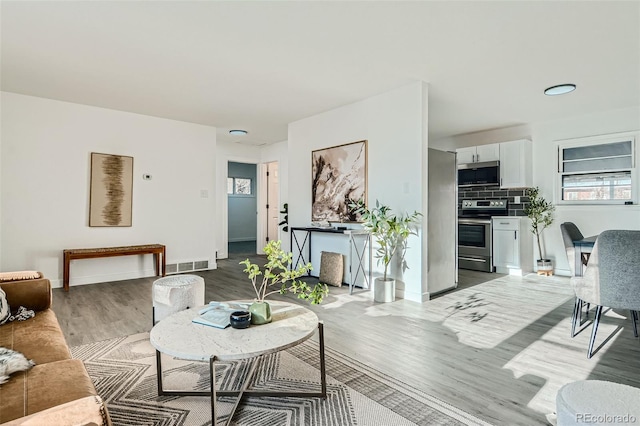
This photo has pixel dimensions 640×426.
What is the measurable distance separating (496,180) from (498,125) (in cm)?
97

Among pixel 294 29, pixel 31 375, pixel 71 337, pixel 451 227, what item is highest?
pixel 294 29

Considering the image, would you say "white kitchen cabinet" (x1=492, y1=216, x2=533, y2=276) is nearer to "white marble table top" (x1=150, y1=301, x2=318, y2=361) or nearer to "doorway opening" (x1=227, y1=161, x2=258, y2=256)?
"white marble table top" (x1=150, y1=301, x2=318, y2=361)

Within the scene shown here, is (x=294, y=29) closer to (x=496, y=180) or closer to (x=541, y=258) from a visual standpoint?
(x=496, y=180)

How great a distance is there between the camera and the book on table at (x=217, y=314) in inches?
71.9

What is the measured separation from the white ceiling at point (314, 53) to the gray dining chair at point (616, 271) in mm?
1663

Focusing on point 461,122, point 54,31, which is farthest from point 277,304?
point 461,122

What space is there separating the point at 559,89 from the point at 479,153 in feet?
7.00

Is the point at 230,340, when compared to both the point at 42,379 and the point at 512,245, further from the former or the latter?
the point at 512,245

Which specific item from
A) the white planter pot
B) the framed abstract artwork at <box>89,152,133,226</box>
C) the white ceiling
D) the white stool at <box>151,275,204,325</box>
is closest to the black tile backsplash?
the white ceiling

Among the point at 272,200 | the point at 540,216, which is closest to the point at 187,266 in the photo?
the point at 272,200

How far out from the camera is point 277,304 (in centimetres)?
222

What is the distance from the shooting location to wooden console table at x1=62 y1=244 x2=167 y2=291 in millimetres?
4547

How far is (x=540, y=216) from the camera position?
5.69m

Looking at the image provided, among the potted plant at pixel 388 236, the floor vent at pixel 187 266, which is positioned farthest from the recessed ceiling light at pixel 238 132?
the potted plant at pixel 388 236
